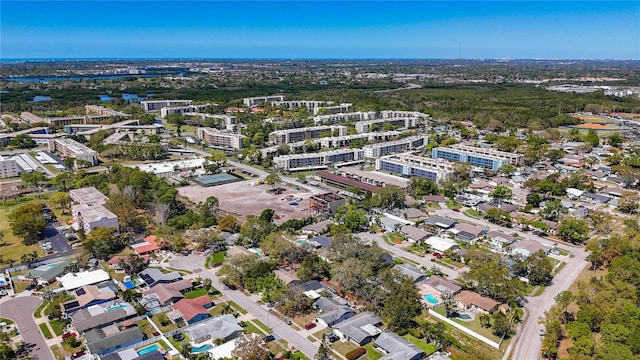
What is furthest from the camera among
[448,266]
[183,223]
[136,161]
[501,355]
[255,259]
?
[136,161]

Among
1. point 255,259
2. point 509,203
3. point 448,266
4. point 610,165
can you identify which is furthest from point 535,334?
point 610,165

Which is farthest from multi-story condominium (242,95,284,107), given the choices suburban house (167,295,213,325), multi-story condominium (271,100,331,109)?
suburban house (167,295,213,325)

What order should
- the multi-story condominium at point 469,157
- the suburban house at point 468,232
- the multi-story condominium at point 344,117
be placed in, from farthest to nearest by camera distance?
the multi-story condominium at point 344,117 → the multi-story condominium at point 469,157 → the suburban house at point 468,232

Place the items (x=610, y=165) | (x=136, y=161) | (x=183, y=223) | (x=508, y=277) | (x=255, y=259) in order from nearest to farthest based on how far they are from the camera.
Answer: (x=508, y=277), (x=255, y=259), (x=183, y=223), (x=610, y=165), (x=136, y=161)

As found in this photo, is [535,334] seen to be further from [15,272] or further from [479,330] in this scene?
[15,272]

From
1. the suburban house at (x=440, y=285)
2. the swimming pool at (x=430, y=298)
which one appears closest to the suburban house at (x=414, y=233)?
the suburban house at (x=440, y=285)

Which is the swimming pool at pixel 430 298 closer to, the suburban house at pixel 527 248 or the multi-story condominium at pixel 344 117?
the suburban house at pixel 527 248
